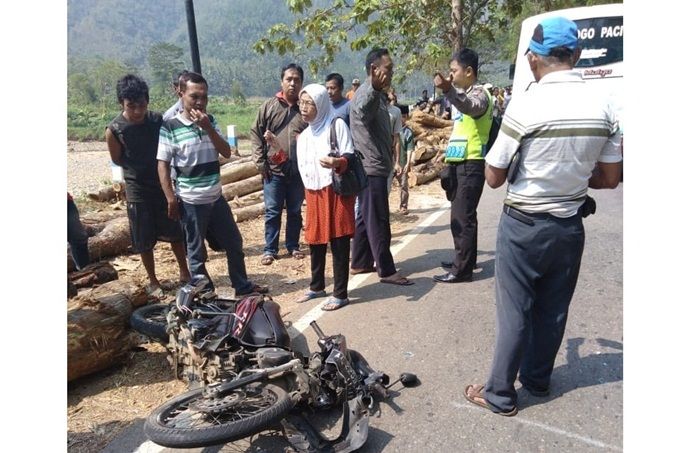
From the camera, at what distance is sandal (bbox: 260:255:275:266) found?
5.72 meters

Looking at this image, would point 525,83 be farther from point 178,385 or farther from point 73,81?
point 73,81

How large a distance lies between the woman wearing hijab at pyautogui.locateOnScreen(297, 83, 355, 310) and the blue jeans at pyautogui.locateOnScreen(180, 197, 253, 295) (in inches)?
30.0

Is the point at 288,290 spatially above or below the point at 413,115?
below

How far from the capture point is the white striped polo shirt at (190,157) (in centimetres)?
414

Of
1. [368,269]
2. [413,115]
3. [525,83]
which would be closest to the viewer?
[368,269]

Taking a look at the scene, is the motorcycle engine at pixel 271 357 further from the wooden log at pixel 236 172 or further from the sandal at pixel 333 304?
the wooden log at pixel 236 172

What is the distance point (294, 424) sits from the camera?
102 inches

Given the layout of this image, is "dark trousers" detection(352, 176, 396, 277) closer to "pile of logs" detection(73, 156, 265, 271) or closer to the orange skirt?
the orange skirt

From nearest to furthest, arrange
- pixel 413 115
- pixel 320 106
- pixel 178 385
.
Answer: pixel 178 385 < pixel 320 106 < pixel 413 115

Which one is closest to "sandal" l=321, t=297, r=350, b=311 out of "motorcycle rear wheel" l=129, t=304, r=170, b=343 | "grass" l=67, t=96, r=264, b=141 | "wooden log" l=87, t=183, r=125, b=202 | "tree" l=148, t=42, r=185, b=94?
"motorcycle rear wheel" l=129, t=304, r=170, b=343

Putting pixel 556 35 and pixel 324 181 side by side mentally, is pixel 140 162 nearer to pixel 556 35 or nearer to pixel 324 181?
pixel 324 181

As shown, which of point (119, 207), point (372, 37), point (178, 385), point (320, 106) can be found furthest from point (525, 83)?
point (178, 385)

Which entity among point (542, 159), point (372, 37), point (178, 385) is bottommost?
point (178, 385)

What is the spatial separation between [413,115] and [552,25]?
38.6ft
